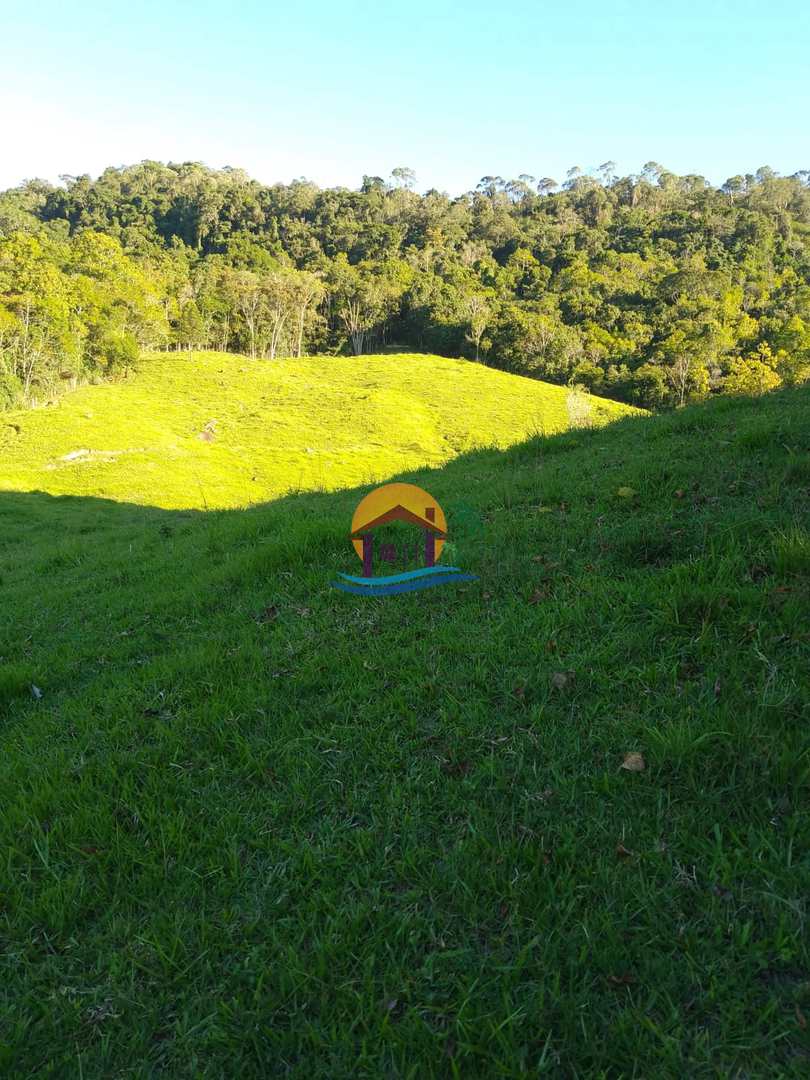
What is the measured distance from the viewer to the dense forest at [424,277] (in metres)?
48.8

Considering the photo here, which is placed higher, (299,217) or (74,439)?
(299,217)

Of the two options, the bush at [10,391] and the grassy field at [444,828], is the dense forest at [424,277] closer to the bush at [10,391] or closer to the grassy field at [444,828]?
the bush at [10,391]

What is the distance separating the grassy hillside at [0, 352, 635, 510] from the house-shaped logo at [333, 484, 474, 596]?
21.3 ft

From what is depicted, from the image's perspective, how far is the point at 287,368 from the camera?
55.2 metres

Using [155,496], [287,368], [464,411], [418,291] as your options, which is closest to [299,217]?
[418,291]

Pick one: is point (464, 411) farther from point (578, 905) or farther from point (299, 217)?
point (299, 217)

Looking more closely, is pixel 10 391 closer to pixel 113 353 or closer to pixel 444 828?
pixel 113 353

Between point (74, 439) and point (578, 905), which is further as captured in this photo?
point (74, 439)

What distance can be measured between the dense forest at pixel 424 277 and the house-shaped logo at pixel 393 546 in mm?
40759

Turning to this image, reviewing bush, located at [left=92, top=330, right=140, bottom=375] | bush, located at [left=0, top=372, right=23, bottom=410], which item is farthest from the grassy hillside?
bush, located at [left=0, top=372, right=23, bottom=410]

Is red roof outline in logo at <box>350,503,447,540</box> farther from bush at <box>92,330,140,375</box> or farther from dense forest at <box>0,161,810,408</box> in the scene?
bush at <box>92,330,140,375</box>

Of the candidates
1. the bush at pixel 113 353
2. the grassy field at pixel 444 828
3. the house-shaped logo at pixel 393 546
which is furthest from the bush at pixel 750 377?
the grassy field at pixel 444 828

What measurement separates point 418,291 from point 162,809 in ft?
277

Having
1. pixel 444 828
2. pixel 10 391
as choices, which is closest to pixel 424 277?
pixel 10 391
